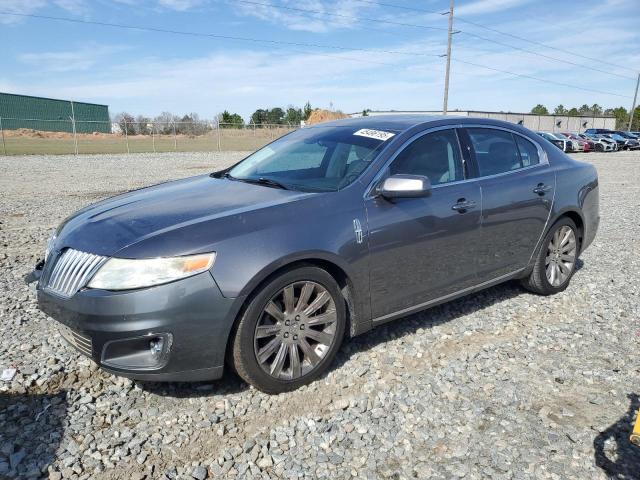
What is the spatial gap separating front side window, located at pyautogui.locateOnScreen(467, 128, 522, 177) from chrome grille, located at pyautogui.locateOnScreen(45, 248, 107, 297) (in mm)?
2938

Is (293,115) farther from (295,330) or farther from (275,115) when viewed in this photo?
(295,330)

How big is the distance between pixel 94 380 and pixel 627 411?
3296 mm

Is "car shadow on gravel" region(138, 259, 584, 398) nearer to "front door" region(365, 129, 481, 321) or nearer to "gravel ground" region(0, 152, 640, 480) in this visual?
"gravel ground" region(0, 152, 640, 480)

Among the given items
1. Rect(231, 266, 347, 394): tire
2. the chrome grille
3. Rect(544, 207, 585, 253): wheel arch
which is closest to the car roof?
Rect(544, 207, 585, 253): wheel arch

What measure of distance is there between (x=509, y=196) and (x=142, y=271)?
9.78 ft

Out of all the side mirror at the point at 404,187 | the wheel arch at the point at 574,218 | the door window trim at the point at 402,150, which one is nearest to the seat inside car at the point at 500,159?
the door window trim at the point at 402,150

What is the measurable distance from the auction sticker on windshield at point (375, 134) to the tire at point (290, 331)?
47.9 inches

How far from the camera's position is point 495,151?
13.8 ft

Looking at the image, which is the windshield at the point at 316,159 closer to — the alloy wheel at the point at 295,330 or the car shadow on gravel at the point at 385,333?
the alloy wheel at the point at 295,330

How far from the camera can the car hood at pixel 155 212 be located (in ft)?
9.09

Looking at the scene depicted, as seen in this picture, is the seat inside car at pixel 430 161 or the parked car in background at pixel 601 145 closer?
the seat inside car at pixel 430 161

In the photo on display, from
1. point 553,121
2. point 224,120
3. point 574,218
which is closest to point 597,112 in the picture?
point 553,121

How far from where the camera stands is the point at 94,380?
317 centimetres

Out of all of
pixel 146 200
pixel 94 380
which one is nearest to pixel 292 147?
pixel 146 200
